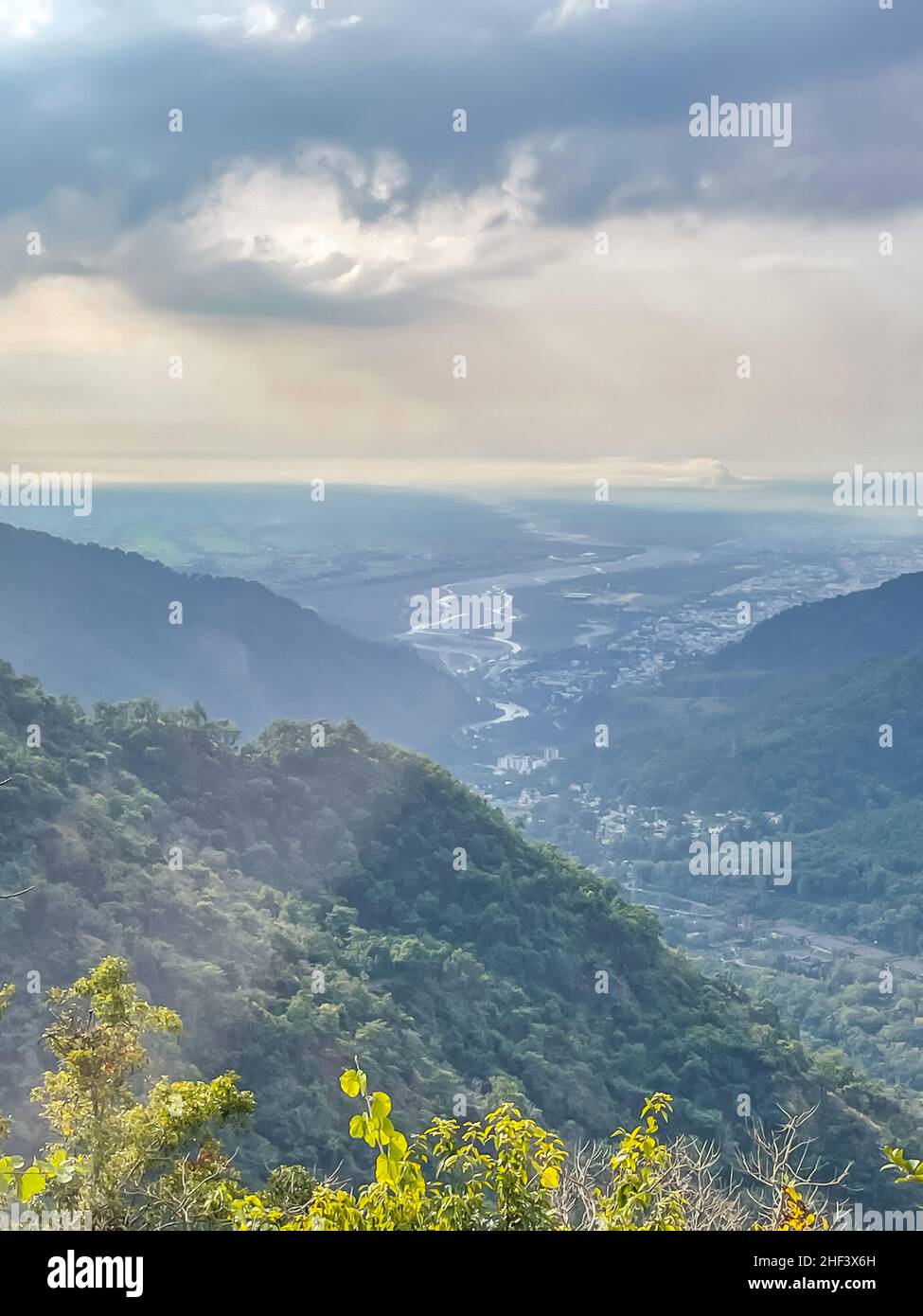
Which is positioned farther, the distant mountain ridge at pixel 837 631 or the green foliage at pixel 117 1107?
the distant mountain ridge at pixel 837 631

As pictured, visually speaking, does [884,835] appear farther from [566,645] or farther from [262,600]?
[262,600]

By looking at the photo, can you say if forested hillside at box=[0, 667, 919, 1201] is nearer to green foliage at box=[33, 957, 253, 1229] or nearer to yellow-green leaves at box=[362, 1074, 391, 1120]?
green foliage at box=[33, 957, 253, 1229]

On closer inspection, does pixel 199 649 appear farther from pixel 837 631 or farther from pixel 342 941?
pixel 342 941

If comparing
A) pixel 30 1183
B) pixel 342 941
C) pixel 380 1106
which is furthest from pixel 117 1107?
pixel 342 941

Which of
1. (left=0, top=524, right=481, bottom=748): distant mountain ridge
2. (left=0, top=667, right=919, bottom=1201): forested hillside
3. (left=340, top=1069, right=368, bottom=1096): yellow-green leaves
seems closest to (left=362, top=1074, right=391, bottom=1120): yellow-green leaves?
(left=340, top=1069, right=368, bottom=1096): yellow-green leaves

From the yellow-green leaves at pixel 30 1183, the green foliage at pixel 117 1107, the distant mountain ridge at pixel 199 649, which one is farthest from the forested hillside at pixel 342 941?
the distant mountain ridge at pixel 199 649

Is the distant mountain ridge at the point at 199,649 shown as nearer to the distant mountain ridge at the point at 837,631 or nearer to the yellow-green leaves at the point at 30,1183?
the distant mountain ridge at the point at 837,631
